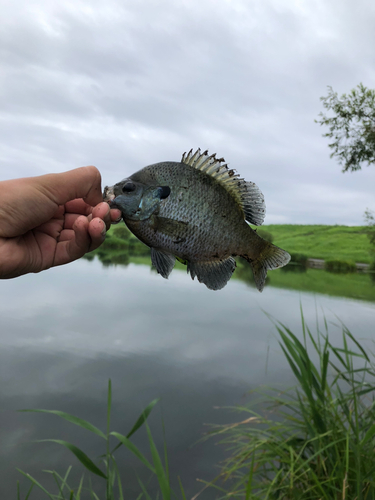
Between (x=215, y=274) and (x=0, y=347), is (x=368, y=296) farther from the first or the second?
(x=215, y=274)

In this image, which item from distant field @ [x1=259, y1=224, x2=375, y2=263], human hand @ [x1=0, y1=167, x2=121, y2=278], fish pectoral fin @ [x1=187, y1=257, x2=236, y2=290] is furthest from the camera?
distant field @ [x1=259, y1=224, x2=375, y2=263]

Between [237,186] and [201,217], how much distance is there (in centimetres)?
25

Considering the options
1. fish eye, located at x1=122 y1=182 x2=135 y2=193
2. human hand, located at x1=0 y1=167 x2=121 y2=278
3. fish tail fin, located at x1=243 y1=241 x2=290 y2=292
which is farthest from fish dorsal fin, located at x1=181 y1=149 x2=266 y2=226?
human hand, located at x1=0 y1=167 x2=121 y2=278

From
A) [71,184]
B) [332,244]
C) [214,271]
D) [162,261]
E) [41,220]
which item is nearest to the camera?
[214,271]

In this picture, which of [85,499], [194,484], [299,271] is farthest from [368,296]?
[85,499]

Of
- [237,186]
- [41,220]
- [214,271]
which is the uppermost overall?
[237,186]

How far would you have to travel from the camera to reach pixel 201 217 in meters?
1.52

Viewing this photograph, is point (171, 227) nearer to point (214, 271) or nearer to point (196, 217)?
point (196, 217)

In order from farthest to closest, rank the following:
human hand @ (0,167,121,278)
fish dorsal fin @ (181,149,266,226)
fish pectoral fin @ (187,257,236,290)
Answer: human hand @ (0,167,121,278)
fish dorsal fin @ (181,149,266,226)
fish pectoral fin @ (187,257,236,290)

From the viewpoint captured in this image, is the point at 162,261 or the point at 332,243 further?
the point at 332,243

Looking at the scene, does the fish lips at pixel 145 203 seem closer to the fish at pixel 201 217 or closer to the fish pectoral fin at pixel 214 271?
the fish at pixel 201 217

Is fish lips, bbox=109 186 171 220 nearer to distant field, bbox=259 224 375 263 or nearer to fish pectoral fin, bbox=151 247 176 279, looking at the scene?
fish pectoral fin, bbox=151 247 176 279

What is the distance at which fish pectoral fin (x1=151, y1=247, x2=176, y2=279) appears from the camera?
159 cm

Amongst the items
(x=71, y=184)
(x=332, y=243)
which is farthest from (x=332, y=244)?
(x=71, y=184)
